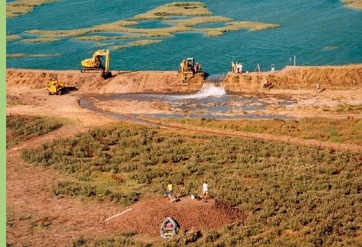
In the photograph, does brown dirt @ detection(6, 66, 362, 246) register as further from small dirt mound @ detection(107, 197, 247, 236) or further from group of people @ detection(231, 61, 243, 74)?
group of people @ detection(231, 61, 243, 74)

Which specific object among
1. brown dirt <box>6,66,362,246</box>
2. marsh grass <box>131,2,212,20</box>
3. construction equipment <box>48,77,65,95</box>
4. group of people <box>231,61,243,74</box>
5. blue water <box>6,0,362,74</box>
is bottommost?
brown dirt <box>6,66,362,246</box>

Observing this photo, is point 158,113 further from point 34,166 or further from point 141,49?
point 141,49

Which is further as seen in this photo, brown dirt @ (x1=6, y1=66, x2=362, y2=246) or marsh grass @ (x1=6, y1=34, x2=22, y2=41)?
marsh grass @ (x1=6, y1=34, x2=22, y2=41)

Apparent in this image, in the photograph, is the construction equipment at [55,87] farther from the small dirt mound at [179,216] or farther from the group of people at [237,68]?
the small dirt mound at [179,216]

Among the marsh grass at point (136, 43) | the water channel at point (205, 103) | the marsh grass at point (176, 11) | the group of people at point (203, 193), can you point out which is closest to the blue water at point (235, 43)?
the marsh grass at point (136, 43)

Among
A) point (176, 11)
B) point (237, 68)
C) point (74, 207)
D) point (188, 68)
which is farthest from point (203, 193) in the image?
point (176, 11)

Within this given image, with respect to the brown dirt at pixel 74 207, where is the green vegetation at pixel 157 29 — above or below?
above

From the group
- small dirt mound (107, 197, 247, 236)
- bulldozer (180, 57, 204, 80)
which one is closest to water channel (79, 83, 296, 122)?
bulldozer (180, 57, 204, 80)
